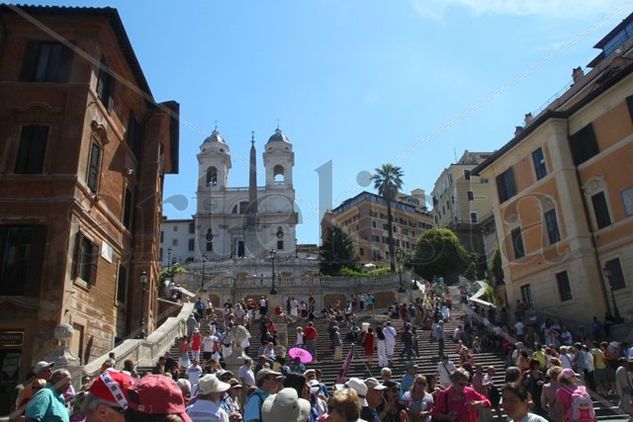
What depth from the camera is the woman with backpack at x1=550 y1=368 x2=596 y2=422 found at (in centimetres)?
701

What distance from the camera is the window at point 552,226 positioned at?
27.5 m

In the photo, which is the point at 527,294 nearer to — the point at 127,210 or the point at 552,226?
the point at 552,226

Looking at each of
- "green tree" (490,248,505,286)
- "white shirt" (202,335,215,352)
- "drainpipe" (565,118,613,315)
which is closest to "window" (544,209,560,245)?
"drainpipe" (565,118,613,315)

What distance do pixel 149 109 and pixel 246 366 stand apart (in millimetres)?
18761

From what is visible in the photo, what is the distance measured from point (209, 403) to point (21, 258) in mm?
15010

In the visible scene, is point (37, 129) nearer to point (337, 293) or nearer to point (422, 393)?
point (422, 393)

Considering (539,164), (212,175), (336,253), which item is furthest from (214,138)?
(539,164)

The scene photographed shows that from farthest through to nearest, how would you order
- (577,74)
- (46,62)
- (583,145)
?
(577,74), (583,145), (46,62)


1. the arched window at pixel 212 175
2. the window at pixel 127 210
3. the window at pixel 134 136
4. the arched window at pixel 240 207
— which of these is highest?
the arched window at pixel 212 175

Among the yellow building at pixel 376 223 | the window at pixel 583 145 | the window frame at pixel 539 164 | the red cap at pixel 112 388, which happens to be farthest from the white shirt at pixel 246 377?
the yellow building at pixel 376 223

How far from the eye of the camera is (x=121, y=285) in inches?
942

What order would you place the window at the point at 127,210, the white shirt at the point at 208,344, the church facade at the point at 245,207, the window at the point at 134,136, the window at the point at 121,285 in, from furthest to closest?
the church facade at the point at 245,207 → the window at the point at 134,136 → the window at the point at 127,210 → the window at the point at 121,285 → the white shirt at the point at 208,344

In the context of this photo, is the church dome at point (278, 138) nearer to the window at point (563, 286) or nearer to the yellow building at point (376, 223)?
the yellow building at point (376, 223)

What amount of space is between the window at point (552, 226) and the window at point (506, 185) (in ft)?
10.3
